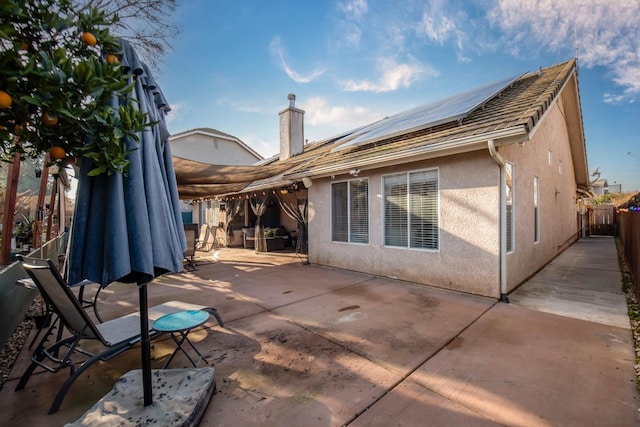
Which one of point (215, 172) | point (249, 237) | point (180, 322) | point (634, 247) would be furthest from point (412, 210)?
point (249, 237)

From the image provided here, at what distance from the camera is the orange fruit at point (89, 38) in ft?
5.37

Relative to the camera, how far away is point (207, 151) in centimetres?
1998

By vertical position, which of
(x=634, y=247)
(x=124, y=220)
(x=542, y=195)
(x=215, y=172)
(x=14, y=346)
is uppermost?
(x=215, y=172)

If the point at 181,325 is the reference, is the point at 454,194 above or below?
above

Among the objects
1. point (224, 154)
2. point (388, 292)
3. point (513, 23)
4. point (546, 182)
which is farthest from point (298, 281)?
point (224, 154)

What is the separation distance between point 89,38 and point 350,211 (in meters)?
6.52

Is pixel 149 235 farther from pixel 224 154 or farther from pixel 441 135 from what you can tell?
pixel 224 154

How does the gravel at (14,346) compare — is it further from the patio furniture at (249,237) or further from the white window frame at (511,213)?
the patio furniture at (249,237)

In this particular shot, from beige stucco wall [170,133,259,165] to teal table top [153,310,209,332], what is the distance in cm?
1685

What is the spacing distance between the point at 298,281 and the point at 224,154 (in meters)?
17.0

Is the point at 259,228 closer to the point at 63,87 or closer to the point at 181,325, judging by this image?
the point at 181,325

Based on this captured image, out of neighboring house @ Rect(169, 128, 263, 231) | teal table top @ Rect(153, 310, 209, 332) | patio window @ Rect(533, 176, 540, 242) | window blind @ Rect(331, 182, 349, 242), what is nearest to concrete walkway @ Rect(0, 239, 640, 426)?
teal table top @ Rect(153, 310, 209, 332)

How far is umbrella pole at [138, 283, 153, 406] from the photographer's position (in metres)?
2.14

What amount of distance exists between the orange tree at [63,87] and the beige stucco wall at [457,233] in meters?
5.47
